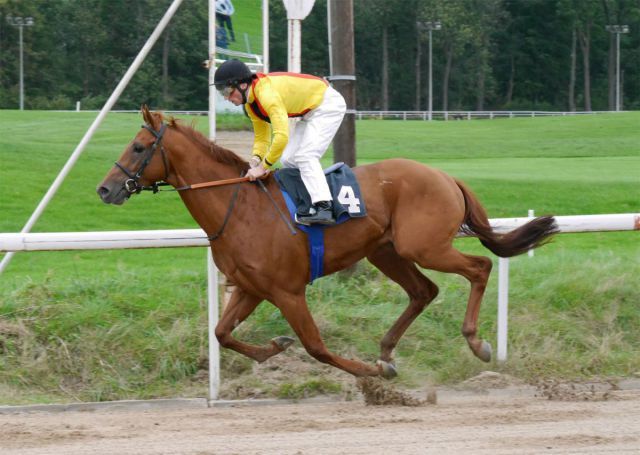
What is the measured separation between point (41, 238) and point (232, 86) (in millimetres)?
1599

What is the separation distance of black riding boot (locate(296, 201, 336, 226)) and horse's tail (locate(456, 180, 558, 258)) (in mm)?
1070

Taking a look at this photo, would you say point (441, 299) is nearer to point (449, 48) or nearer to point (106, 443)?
point (106, 443)

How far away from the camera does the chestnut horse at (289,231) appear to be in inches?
245

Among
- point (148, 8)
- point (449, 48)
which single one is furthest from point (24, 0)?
point (449, 48)

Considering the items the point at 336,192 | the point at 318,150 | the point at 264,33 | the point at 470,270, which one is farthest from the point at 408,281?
the point at 264,33

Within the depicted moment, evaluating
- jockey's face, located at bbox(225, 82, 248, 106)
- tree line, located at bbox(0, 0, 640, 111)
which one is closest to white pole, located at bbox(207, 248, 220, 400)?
jockey's face, located at bbox(225, 82, 248, 106)

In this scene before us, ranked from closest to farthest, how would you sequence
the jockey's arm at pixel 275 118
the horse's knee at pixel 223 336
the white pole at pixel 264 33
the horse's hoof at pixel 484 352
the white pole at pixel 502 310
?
the jockey's arm at pixel 275 118 → the horse's knee at pixel 223 336 → the horse's hoof at pixel 484 352 → the white pole at pixel 502 310 → the white pole at pixel 264 33

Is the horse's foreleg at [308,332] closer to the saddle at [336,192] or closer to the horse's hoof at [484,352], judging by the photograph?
the saddle at [336,192]

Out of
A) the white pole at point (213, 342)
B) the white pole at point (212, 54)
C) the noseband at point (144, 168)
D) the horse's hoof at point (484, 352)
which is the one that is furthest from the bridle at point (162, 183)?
the horse's hoof at point (484, 352)

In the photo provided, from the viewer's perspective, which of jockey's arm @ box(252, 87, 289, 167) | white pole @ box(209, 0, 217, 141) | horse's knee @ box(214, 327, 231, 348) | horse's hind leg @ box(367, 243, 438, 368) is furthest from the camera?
white pole @ box(209, 0, 217, 141)

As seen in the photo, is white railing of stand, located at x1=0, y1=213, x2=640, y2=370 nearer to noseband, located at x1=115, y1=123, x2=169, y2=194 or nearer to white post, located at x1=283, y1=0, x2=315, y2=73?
noseband, located at x1=115, y1=123, x2=169, y2=194

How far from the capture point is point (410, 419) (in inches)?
225

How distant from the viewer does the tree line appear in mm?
58875

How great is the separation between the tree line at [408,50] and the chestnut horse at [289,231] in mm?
51904
